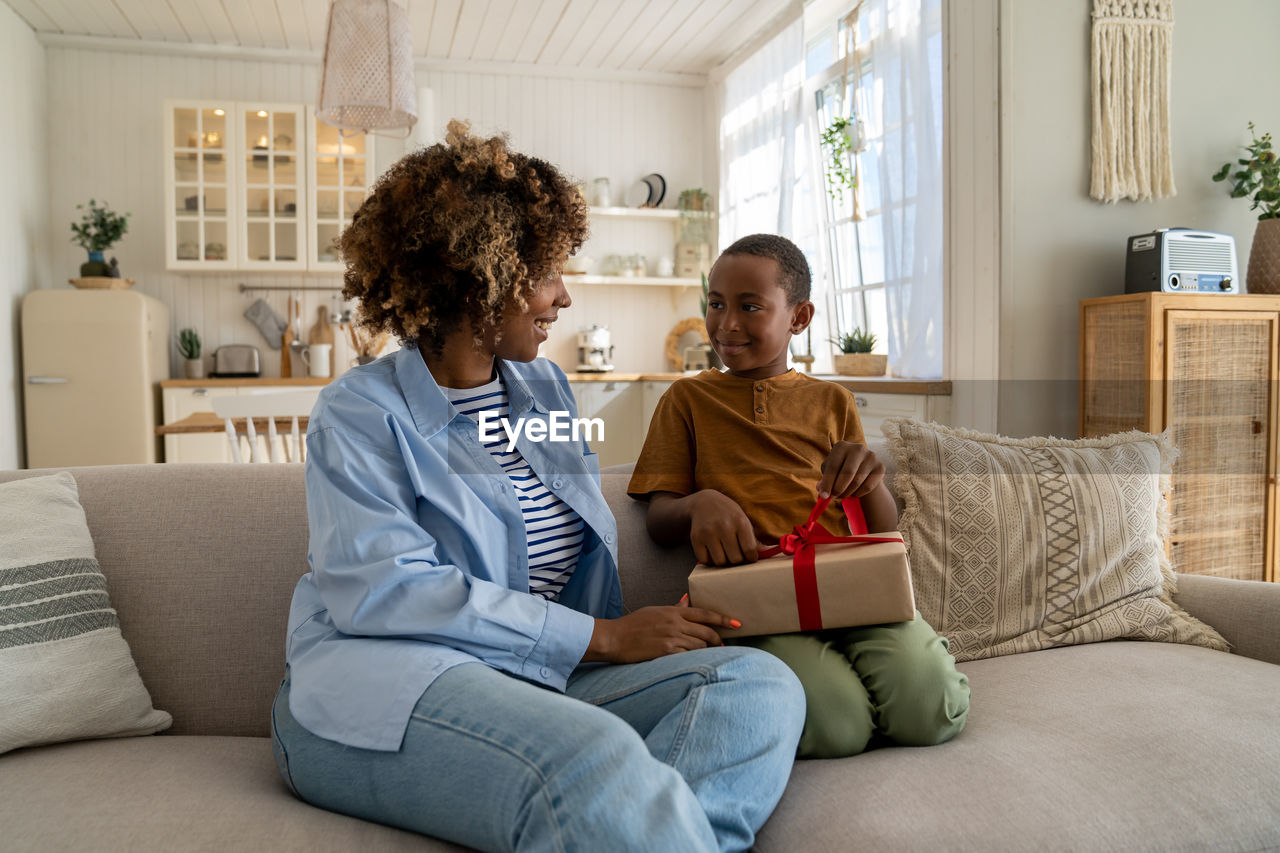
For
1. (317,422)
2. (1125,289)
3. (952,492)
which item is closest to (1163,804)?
(952,492)

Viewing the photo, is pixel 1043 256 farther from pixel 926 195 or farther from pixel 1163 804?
pixel 1163 804

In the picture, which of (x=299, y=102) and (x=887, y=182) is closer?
(x=887, y=182)

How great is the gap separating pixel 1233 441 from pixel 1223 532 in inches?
11.5

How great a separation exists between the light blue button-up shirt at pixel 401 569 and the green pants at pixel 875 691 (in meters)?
0.32

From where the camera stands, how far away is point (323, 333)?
212 inches

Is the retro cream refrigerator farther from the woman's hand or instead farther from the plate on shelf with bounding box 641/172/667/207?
the woman's hand

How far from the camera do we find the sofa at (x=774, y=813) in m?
1.03

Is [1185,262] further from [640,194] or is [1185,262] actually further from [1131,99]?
[640,194]

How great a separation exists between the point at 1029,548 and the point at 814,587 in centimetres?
65

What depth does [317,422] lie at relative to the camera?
1.14 meters

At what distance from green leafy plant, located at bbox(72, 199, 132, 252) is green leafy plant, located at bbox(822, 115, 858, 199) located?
3672 mm

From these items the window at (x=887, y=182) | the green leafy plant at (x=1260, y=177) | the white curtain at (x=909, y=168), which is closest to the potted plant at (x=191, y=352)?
the window at (x=887, y=182)

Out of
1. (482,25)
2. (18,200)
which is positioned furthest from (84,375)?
(482,25)

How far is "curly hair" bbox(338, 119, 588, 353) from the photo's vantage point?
1236 millimetres
